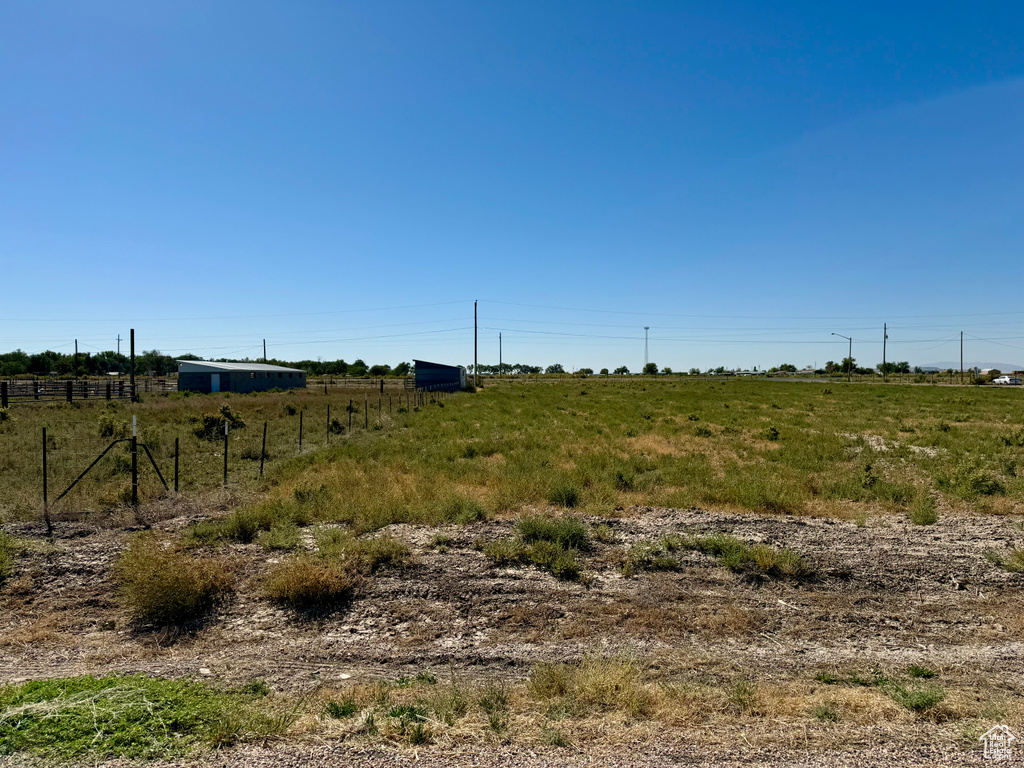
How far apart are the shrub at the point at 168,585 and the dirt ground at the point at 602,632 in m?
0.25

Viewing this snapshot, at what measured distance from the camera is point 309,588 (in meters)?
7.61

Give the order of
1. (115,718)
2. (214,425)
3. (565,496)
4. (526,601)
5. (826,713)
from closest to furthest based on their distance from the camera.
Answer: (115,718)
(826,713)
(526,601)
(565,496)
(214,425)

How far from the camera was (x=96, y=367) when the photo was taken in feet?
402

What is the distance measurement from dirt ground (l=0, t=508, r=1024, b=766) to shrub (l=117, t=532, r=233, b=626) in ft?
0.83

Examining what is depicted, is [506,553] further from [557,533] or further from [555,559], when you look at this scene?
[557,533]

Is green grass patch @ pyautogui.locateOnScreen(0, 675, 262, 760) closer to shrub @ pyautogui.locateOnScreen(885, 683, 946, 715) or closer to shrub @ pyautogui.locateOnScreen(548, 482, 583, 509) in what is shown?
shrub @ pyautogui.locateOnScreen(885, 683, 946, 715)

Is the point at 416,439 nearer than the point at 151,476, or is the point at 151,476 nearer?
the point at 151,476

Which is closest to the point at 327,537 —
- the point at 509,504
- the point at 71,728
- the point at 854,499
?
the point at 509,504

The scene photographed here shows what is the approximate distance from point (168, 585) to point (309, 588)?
176 cm

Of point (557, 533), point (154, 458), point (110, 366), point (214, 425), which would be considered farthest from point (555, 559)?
point (110, 366)

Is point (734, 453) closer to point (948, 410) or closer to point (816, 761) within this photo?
point (816, 761)

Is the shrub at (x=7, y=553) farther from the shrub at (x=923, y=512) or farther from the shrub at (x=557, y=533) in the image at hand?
the shrub at (x=923, y=512)

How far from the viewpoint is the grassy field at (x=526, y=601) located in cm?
482

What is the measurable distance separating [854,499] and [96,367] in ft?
486
